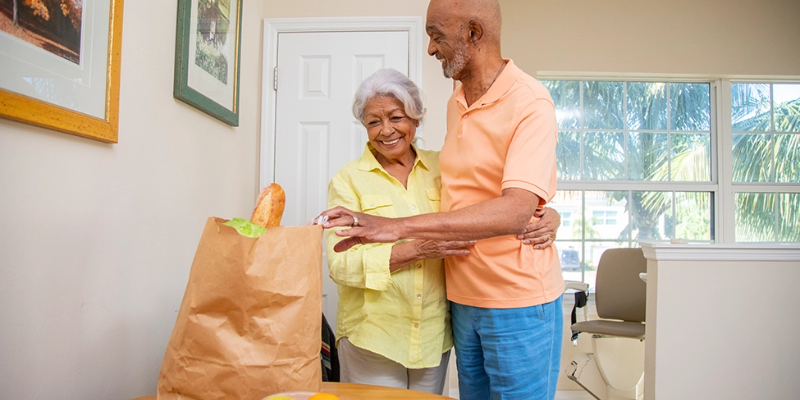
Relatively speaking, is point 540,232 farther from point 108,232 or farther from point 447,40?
point 108,232

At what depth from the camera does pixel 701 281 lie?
100 inches

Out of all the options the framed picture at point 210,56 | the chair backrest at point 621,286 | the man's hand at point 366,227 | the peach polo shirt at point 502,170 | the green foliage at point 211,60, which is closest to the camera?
the man's hand at point 366,227

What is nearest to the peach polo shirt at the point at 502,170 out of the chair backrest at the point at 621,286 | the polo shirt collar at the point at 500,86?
the polo shirt collar at the point at 500,86

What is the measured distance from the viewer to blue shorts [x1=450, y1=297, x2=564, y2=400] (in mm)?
1219

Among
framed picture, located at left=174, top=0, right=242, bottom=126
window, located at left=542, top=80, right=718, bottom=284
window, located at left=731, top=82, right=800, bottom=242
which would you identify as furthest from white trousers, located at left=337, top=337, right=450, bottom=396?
window, located at left=731, top=82, right=800, bottom=242

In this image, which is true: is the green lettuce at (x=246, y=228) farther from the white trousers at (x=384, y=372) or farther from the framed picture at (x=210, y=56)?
the framed picture at (x=210, y=56)

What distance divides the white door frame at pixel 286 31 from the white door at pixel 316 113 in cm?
3

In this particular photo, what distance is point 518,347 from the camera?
1220mm

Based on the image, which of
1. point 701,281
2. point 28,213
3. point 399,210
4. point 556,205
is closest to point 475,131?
point 399,210

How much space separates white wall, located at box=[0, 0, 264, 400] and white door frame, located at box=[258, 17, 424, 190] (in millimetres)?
624

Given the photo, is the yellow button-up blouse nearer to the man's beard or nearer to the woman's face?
the woman's face

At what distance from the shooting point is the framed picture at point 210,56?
1564 millimetres

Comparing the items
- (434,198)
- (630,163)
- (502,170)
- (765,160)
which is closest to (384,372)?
(434,198)

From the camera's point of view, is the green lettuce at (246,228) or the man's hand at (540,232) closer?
the green lettuce at (246,228)
